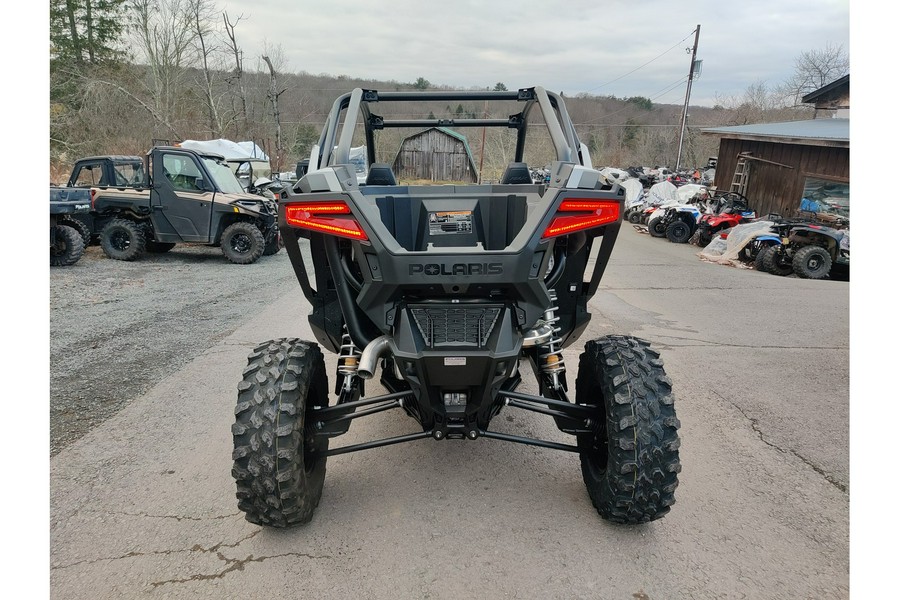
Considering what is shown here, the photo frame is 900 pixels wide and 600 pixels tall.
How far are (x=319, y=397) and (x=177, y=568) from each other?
3.05ft

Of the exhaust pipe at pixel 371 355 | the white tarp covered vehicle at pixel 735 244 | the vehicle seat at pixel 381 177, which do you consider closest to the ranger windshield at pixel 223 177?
the vehicle seat at pixel 381 177

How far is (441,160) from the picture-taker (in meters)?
6.71

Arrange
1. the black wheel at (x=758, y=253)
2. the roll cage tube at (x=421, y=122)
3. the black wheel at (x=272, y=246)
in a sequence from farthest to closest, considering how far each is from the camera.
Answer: the black wheel at (x=272, y=246) → the black wheel at (x=758, y=253) → the roll cage tube at (x=421, y=122)

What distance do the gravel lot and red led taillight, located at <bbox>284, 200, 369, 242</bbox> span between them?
2.44 meters

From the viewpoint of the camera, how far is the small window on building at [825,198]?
584 inches

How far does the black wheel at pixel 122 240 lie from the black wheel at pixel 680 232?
14233mm

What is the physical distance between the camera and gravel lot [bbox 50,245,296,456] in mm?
4176

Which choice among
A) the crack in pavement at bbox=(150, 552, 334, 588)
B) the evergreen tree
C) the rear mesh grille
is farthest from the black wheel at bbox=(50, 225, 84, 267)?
the evergreen tree

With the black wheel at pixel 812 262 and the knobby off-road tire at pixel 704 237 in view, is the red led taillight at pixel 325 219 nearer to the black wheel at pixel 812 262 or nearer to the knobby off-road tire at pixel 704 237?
the black wheel at pixel 812 262

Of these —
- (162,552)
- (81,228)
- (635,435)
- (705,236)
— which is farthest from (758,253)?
(81,228)

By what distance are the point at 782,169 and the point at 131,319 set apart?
19.0 meters

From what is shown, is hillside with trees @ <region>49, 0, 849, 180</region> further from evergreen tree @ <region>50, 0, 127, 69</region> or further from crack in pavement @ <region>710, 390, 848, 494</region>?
crack in pavement @ <region>710, 390, 848, 494</region>

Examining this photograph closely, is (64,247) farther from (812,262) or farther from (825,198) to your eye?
(825,198)

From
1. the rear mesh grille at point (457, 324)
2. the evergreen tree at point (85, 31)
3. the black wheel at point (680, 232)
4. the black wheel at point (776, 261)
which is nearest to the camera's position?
the rear mesh grille at point (457, 324)
